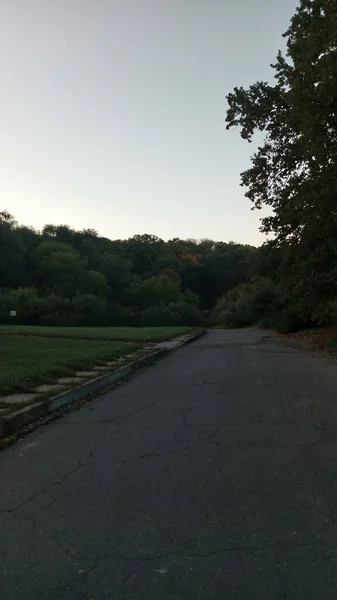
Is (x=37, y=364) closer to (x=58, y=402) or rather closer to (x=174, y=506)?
(x=58, y=402)

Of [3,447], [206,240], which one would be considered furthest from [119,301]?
[3,447]

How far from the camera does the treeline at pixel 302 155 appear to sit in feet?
42.5

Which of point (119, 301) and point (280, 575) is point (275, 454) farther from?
point (119, 301)

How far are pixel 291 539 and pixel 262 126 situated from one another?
19.0 metres

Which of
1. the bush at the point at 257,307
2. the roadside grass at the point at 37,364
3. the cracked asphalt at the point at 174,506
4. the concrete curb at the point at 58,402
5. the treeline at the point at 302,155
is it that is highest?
the treeline at the point at 302,155

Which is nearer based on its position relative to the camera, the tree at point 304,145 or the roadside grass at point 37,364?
the roadside grass at point 37,364

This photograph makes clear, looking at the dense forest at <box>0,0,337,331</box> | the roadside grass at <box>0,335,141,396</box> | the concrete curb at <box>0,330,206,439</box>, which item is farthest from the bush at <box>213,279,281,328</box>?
the concrete curb at <box>0,330,206,439</box>

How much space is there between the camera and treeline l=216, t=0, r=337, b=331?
12969 millimetres

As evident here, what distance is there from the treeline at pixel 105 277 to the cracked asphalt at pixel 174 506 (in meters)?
23.7

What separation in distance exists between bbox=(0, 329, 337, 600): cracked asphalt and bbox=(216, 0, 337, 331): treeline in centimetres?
859

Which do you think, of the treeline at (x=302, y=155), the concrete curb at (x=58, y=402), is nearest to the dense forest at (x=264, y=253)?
the treeline at (x=302, y=155)

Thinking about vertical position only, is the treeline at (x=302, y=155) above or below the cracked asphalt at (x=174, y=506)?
above

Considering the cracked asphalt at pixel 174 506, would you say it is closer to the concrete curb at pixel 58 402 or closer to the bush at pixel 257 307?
the concrete curb at pixel 58 402

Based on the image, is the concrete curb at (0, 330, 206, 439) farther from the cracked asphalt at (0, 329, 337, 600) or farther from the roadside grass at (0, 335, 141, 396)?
the roadside grass at (0, 335, 141, 396)
